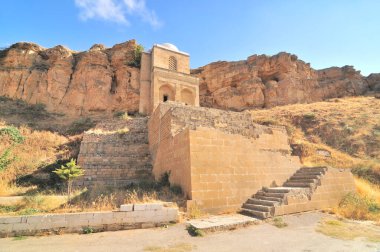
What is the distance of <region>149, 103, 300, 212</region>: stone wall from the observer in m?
7.60

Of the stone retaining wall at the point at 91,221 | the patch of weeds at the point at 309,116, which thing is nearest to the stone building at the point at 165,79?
the patch of weeds at the point at 309,116

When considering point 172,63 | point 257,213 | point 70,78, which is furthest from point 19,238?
point 70,78

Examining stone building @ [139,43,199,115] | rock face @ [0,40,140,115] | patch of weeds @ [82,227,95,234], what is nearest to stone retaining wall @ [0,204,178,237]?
patch of weeds @ [82,227,95,234]

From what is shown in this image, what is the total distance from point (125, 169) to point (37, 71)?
21.4m

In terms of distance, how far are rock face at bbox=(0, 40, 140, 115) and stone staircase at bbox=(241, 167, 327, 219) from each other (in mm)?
20431

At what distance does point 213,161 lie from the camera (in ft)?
26.2

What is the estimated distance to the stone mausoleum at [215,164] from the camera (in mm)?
7727

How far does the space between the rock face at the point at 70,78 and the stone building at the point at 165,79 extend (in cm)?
141

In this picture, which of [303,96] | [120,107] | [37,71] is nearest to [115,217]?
[120,107]

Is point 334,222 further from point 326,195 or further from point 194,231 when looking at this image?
point 194,231

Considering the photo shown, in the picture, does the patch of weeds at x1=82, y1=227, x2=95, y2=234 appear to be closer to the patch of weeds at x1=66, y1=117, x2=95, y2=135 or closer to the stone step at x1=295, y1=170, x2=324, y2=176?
the stone step at x1=295, y1=170, x2=324, y2=176

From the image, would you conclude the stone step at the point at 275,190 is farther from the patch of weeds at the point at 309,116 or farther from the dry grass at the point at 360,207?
the patch of weeds at the point at 309,116

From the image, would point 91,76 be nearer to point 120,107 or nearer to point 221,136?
point 120,107

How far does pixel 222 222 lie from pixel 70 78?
2609 cm
